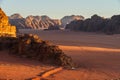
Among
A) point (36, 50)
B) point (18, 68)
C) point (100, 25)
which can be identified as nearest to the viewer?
point (18, 68)

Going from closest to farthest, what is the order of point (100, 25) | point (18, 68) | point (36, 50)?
point (18, 68)
point (36, 50)
point (100, 25)

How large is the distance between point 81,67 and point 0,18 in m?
6.28

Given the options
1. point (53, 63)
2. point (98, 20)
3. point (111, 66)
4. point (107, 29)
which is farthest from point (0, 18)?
point (98, 20)

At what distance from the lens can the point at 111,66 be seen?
1703 cm

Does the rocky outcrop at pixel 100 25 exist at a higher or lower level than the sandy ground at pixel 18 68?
higher

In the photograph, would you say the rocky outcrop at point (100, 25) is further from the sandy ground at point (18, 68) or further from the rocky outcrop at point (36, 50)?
the sandy ground at point (18, 68)

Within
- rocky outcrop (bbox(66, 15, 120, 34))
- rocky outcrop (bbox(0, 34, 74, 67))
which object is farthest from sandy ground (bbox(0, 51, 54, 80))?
rocky outcrop (bbox(66, 15, 120, 34))

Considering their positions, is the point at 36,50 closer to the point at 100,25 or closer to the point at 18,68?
the point at 18,68

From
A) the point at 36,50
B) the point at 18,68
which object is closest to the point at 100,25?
the point at 36,50

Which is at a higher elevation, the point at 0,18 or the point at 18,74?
the point at 0,18

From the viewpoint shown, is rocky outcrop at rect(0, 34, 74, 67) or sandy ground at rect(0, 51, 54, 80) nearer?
sandy ground at rect(0, 51, 54, 80)

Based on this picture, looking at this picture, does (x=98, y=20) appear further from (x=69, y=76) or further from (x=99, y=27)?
(x=69, y=76)

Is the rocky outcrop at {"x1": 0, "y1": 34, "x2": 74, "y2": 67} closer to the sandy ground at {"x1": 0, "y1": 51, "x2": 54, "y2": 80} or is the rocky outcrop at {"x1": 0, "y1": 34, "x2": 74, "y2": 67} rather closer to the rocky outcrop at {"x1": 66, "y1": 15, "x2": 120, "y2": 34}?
the sandy ground at {"x1": 0, "y1": 51, "x2": 54, "y2": 80}

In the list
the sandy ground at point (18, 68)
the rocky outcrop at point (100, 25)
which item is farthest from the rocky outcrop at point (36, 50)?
the rocky outcrop at point (100, 25)
